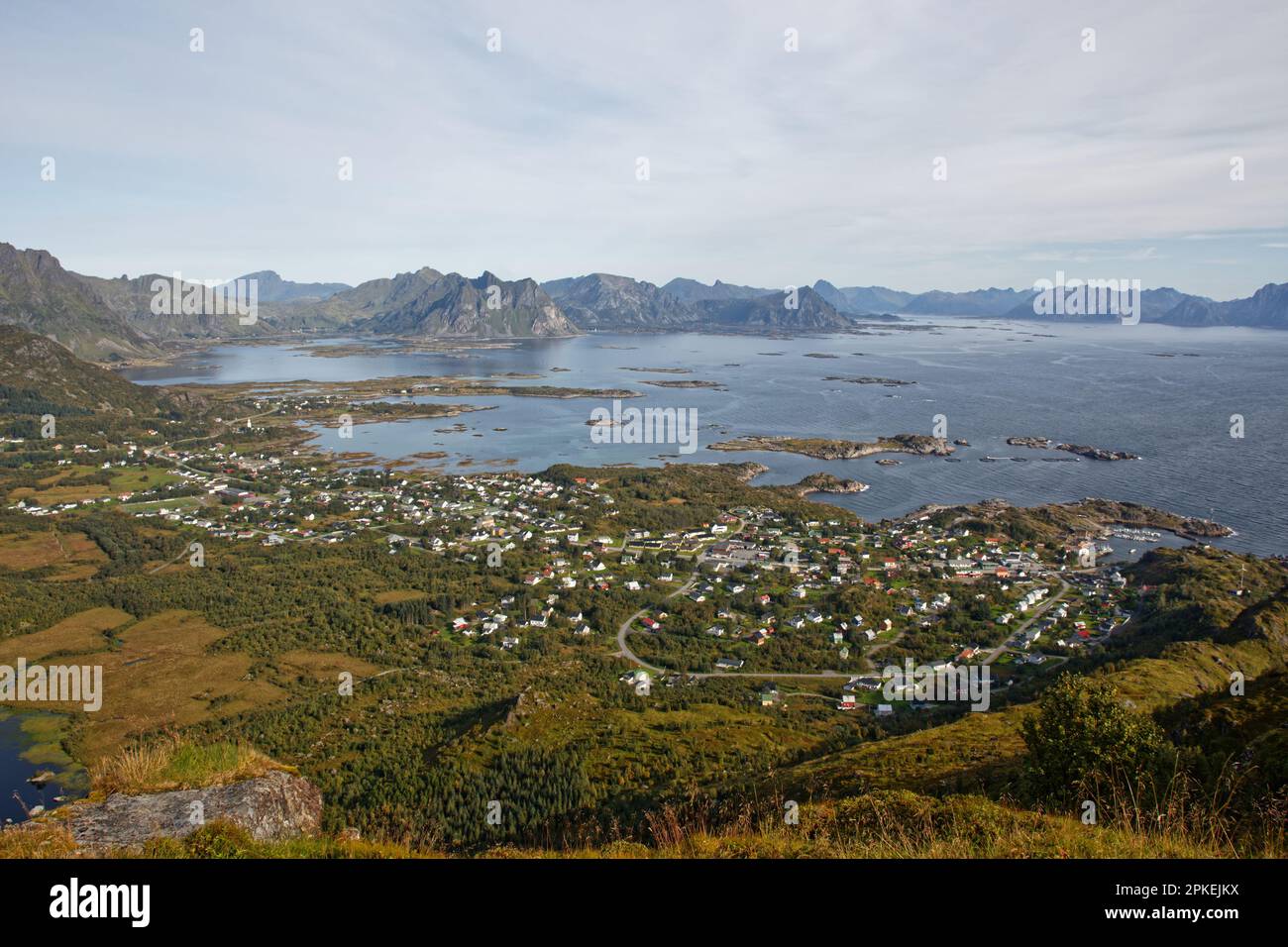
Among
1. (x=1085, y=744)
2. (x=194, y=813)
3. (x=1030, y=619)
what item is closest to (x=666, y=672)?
(x=1030, y=619)

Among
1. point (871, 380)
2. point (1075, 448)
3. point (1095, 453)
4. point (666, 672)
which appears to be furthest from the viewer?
point (871, 380)

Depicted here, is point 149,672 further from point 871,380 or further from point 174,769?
point 871,380

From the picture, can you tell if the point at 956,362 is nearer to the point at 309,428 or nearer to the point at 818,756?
the point at 309,428

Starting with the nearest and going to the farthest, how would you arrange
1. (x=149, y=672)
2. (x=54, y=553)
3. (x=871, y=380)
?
1. (x=149, y=672)
2. (x=54, y=553)
3. (x=871, y=380)

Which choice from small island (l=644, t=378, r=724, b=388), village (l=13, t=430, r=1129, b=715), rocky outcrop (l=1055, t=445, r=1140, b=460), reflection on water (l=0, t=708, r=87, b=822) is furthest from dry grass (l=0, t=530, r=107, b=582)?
small island (l=644, t=378, r=724, b=388)

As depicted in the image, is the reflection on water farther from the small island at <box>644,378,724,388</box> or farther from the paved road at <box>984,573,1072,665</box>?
the small island at <box>644,378,724,388</box>
